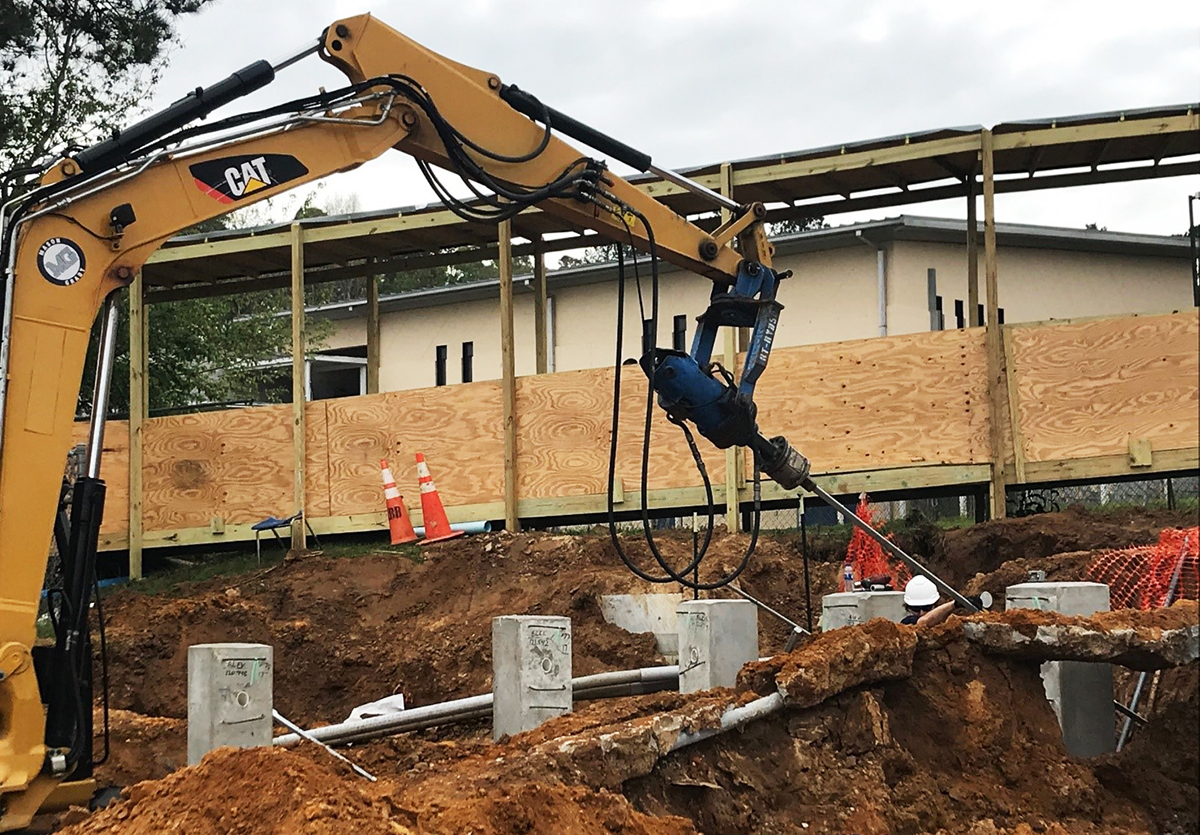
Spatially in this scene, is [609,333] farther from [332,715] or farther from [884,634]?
[884,634]

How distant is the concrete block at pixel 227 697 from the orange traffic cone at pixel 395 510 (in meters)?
8.37

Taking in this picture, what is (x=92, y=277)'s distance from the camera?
6.84 meters

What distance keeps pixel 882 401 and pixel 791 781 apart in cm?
787

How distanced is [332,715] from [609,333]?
14016 mm

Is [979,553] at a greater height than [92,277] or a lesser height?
lesser

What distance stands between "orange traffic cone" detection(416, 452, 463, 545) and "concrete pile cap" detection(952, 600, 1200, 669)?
351 inches

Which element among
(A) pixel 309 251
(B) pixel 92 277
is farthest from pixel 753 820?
(A) pixel 309 251

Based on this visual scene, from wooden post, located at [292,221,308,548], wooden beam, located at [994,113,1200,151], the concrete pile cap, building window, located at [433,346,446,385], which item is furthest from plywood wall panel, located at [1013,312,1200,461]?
A: building window, located at [433,346,446,385]

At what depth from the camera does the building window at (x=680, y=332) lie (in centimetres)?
2258

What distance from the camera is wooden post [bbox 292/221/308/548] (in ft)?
53.6

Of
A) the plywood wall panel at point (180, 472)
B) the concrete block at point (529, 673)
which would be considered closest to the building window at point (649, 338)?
the concrete block at point (529, 673)

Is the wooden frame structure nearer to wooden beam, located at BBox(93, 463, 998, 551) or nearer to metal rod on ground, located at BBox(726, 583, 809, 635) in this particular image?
wooden beam, located at BBox(93, 463, 998, 551)

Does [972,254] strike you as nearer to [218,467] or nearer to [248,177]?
[218,467]

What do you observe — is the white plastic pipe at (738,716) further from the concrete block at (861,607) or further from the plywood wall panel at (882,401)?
the plywood wall panel at (882,401)
